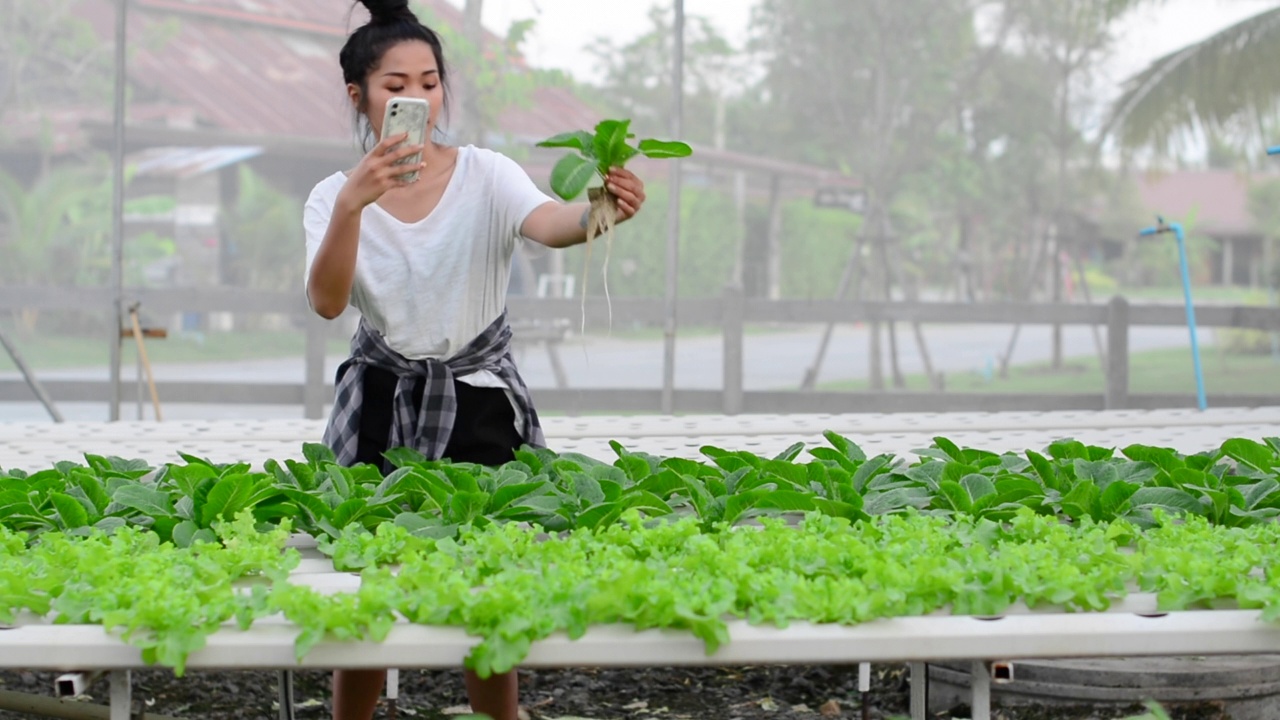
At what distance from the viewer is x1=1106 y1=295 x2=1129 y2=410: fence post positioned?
6.27 meters

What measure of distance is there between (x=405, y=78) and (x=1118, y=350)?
5.22 meters

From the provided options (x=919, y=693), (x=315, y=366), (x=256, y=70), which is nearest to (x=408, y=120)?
(x=919, y=693)

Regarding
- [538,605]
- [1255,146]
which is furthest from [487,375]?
[1255,146]

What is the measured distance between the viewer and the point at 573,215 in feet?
5.82

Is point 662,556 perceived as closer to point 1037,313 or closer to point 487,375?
point 487,375

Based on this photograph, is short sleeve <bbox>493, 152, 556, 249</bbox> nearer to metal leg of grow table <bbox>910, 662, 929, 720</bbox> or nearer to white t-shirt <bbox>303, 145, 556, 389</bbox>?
white t-shirt <bbox>303, 145, 556, 389</bbox>

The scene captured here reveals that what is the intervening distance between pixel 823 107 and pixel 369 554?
5577mm

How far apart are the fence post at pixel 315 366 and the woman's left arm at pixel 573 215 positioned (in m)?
4.01

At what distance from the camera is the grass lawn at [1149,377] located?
26.5 feet

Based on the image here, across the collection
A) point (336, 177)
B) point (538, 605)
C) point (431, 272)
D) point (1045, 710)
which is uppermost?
point (336, 177)

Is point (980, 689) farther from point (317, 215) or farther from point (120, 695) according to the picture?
point (317, 215)

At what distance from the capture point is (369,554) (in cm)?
133

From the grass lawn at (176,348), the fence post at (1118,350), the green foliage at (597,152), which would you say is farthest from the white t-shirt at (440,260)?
the fence post at (1118,350)

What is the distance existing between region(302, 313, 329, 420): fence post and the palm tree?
4.89 m
